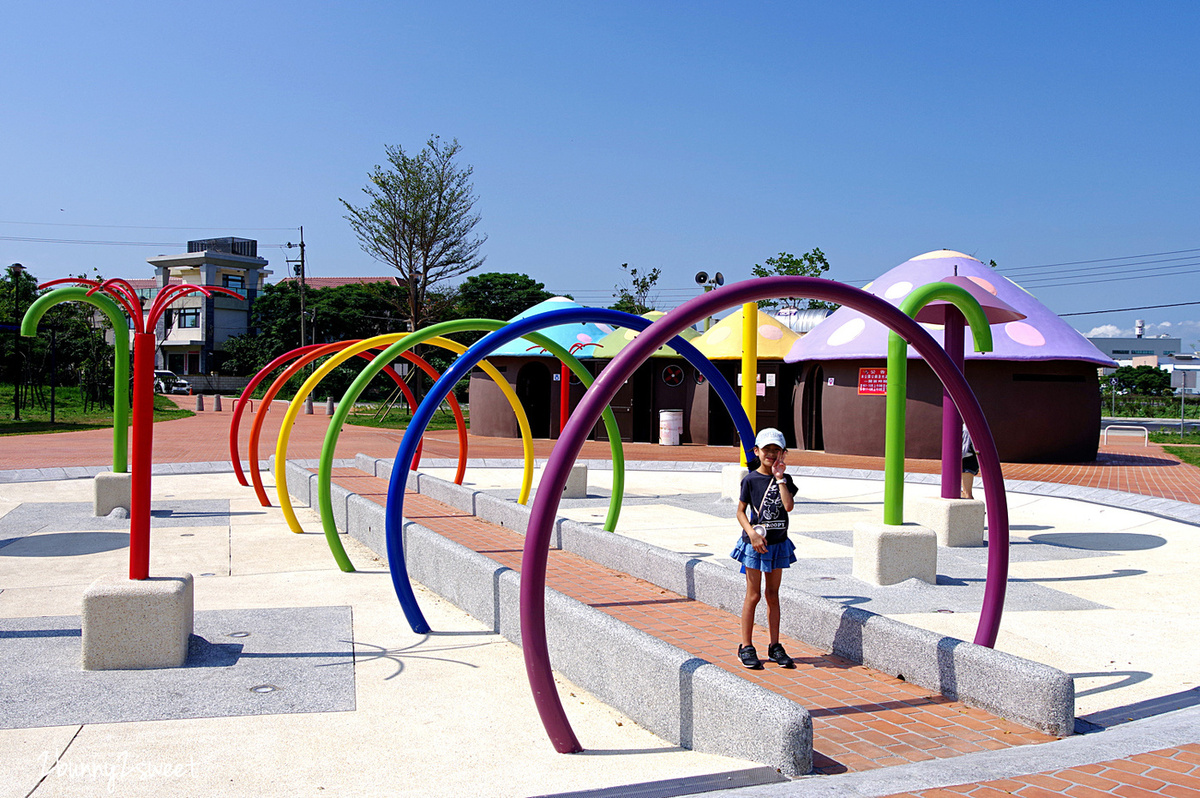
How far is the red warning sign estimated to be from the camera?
18766 mm

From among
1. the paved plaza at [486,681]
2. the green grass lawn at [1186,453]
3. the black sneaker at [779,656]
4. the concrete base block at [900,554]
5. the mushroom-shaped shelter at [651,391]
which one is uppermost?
the mushroom-shaped shelter at [651,391]

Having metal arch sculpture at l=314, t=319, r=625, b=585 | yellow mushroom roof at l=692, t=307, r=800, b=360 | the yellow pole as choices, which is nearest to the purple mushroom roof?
yellow mushroom roof at l=692, t=307, r=800, b=360

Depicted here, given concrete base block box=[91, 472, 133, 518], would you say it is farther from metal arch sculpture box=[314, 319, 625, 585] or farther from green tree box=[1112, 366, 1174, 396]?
green tree box=[1112, 366, 1174, 396]

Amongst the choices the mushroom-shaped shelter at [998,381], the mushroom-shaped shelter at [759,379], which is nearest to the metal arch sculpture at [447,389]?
the mushroom-shaped shelter at [998,381]

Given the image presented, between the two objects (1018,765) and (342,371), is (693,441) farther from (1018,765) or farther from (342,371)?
(342,371)

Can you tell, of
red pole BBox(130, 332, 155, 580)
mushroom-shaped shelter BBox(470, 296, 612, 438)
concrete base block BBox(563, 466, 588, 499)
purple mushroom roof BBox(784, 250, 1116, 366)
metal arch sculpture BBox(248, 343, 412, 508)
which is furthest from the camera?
mushroom-shaped shelter BBox(470, 296, 612, 438)

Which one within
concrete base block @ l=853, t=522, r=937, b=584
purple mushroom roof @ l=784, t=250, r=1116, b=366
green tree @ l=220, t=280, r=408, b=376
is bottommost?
concrete base block @ l=853, t=522, r=937, b=584

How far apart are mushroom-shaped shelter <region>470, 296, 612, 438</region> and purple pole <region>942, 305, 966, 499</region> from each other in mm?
15569

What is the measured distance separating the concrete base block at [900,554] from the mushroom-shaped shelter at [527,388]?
55.0ft

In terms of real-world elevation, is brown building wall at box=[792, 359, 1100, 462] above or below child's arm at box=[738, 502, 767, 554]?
above

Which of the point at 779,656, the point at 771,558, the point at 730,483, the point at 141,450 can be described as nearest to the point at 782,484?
the point at 771,558

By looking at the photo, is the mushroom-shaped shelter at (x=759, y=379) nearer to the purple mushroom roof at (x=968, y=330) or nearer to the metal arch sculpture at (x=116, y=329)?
the purple mushroom roof at (x=968, y=330)

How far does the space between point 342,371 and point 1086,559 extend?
44865 mm

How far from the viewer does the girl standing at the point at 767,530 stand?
191 inches
